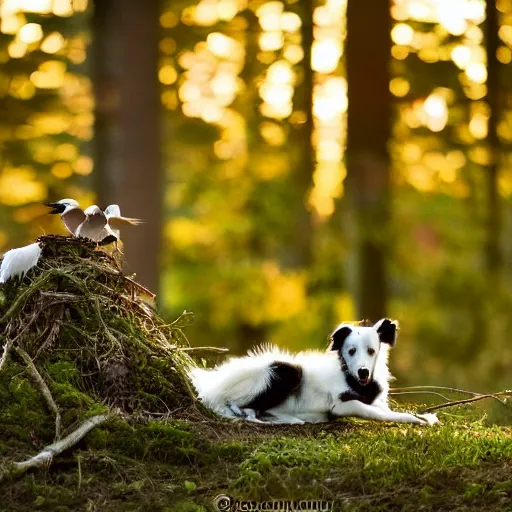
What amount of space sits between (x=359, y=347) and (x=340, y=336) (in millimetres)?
176

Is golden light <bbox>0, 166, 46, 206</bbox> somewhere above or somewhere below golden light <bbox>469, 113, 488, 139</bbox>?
below

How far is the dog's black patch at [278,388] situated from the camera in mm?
5879

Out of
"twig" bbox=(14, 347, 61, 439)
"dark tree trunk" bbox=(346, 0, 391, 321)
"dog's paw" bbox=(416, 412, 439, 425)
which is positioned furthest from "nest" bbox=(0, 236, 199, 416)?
"dark tree trunk" bbox=(346, 0, 391, 321)

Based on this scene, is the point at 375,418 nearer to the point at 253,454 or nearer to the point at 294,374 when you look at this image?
the point at 294,374

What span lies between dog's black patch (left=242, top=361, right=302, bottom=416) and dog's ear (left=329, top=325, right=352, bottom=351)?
0.36m

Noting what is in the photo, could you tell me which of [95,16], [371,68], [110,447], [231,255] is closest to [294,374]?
[110,447]

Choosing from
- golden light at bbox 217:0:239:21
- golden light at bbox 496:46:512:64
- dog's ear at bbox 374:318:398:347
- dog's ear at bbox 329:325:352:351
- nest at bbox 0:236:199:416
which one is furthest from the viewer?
golden light at bbox 217:0:239:21

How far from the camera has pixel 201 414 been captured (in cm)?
562

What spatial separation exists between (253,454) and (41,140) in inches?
452

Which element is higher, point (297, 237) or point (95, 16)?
point (95, 16)

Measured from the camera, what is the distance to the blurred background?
12.6 metres

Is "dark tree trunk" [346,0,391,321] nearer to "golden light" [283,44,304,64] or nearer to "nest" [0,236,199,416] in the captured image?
"golden light" [283,44,304,64]

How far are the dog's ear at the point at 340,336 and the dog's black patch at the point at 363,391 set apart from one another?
22 cm

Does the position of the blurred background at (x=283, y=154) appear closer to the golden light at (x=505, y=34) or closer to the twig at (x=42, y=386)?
the golden light at (x=505, y=34)
